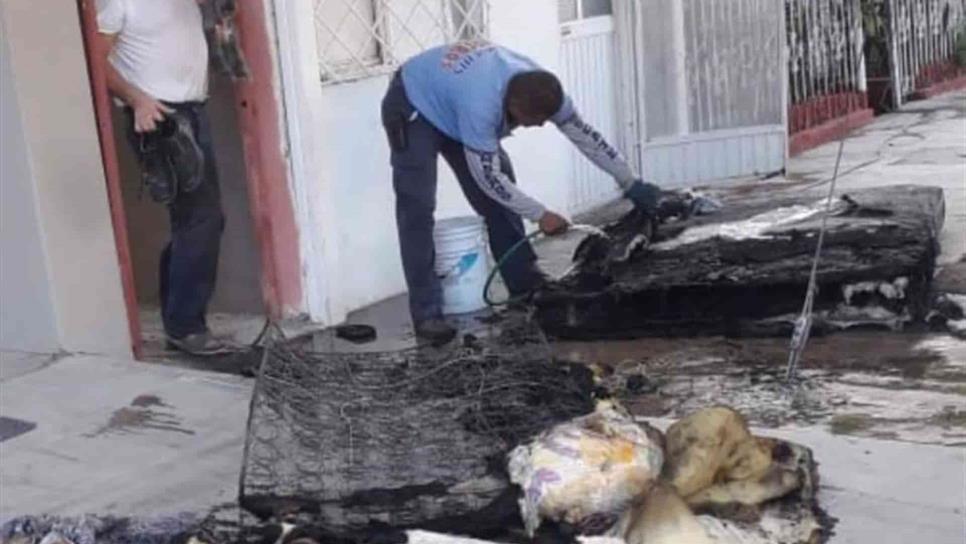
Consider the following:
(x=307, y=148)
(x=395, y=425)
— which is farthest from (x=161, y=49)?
(x=395, y=425)

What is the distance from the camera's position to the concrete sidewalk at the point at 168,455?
4.12 meters

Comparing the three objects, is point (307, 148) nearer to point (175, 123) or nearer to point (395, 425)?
point (175, 123)

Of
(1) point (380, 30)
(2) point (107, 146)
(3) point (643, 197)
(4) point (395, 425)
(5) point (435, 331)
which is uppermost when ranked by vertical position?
(1) point (380, 30)

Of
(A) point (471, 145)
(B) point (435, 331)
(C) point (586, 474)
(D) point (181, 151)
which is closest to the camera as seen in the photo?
(C) point (586, 474)

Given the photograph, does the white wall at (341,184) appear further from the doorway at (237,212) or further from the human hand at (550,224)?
the human hand at (550,224)

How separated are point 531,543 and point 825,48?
9.81 m

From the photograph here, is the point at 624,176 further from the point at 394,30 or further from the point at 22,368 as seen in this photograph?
the point at 22,368

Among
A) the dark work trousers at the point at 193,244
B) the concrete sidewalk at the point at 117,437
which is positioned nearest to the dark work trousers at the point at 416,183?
the dark work trousers at the point at 193,244

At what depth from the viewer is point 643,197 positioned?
23.4 feet

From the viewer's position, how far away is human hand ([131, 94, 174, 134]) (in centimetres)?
659

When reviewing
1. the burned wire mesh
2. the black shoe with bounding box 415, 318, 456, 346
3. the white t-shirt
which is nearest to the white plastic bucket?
the black shoe with bounding box 415, 318, 456, 346

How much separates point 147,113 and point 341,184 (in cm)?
118

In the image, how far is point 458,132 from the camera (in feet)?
22.1

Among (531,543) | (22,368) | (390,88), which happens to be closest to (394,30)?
(390,88)
